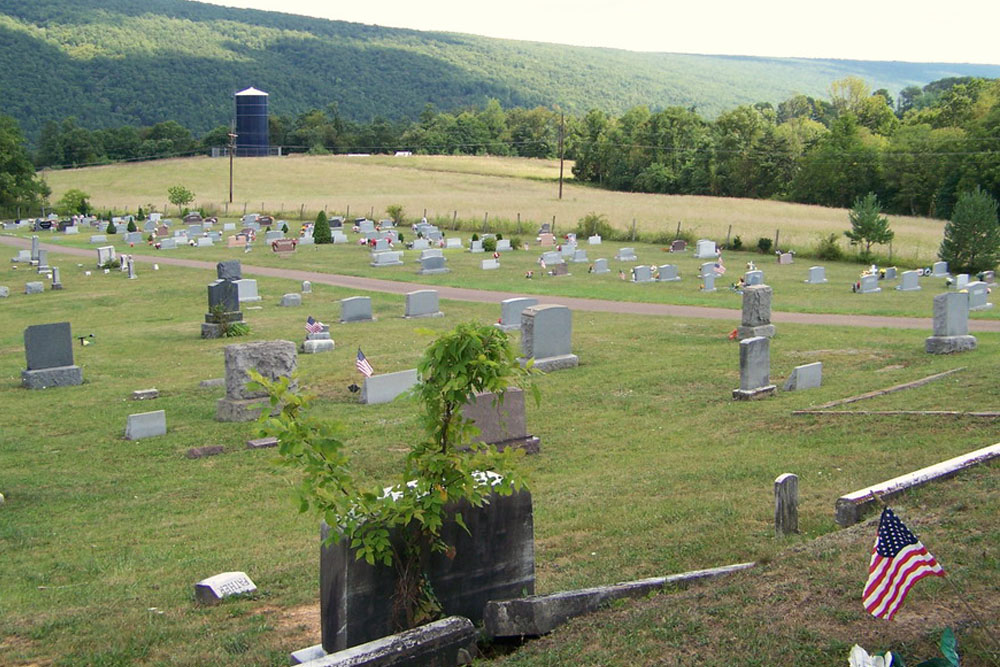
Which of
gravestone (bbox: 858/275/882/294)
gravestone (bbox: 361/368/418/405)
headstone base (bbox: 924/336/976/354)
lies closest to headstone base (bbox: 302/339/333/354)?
gravestone (bbox: 361/368/418/405)

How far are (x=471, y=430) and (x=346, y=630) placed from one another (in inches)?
56.9

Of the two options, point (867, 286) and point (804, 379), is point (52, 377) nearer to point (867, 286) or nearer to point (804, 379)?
point (804, 379)

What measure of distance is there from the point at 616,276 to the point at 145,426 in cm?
2274

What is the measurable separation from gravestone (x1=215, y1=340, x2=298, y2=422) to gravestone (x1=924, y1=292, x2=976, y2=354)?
11.3 m

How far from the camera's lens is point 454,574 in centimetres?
680

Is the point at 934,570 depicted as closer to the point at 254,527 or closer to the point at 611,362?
the point at 254,527

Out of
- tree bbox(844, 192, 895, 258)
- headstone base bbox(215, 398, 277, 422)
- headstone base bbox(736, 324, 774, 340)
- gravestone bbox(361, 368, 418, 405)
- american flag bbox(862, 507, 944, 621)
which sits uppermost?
tree bbox(844, 192, 895, 258)

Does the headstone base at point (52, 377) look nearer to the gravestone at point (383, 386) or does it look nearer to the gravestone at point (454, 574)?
the gravestone at point (383, 386)

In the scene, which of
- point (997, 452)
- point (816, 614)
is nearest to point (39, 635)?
point (816, 614)

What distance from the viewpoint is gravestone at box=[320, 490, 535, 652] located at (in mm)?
6398

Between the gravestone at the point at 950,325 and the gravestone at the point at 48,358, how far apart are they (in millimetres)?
15733

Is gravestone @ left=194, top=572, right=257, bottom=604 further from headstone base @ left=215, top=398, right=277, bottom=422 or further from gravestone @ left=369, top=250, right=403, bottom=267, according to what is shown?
gravestone @ left=369, top=250, right=403, bottom=267

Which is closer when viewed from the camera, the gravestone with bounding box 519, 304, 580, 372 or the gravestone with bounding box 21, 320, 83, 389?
the gravestone with bounding box 519, 304, 580, 372

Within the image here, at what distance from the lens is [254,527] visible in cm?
1074
